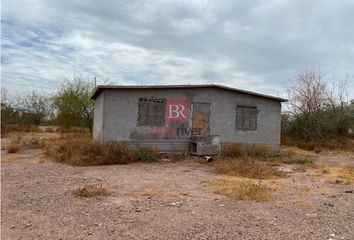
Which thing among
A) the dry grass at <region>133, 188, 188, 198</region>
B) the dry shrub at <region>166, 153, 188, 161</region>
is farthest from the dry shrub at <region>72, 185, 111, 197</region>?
the dry shrub at <region>166, 153, 188, 161</region>

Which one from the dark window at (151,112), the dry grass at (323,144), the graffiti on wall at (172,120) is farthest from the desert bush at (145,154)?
the dry grass at (323,144)

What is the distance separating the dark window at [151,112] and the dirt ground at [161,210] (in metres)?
4.58

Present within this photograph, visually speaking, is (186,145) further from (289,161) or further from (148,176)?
(148,176)

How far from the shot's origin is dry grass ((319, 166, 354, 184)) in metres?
11.7

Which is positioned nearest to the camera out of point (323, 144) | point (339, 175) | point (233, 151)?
point (339, 175)

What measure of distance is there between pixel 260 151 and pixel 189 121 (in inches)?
141

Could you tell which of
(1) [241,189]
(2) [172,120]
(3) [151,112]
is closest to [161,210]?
(1) [241,189]

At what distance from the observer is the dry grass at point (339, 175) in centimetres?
1172

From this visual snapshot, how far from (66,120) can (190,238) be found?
2493 centimetres

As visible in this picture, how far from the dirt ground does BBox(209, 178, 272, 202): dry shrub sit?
0.90 ft

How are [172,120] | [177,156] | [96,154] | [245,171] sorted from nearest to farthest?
[245,171] < [96,154] < [177,156] < [172,120]

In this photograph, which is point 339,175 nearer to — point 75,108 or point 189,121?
point 189,121

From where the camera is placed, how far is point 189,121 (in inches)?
662

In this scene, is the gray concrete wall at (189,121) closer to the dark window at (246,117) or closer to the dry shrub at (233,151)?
the dark window at (246,117)
